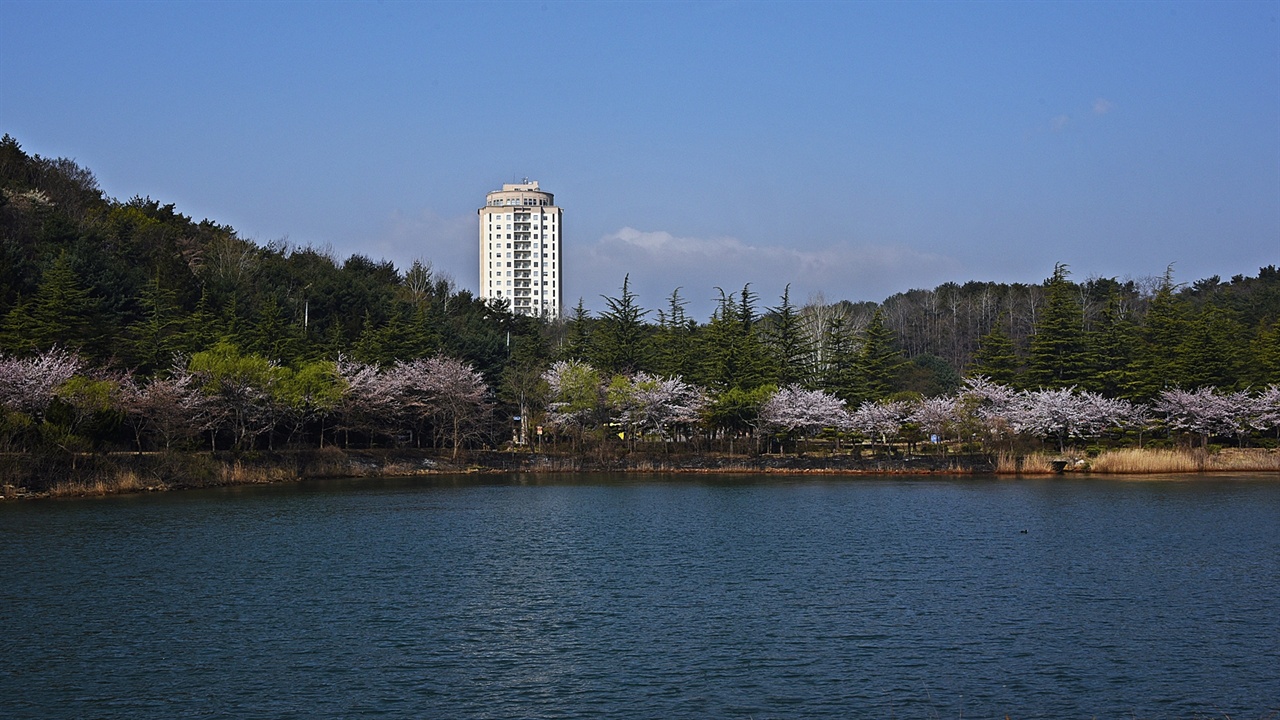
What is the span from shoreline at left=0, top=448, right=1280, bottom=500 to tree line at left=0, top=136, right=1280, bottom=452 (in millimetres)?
1939

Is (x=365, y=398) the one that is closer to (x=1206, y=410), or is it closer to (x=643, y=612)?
(x=643, y=612)

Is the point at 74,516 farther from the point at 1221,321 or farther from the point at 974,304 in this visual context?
the point at 974,304

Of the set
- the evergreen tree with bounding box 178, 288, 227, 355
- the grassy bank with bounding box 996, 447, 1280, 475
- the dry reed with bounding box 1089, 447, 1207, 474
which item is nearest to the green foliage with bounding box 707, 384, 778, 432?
the grassy bank with bounding box 996, 447, 1280, 475

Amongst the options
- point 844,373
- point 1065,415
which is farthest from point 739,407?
point 1065,415

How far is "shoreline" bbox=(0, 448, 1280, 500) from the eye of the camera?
4347cm

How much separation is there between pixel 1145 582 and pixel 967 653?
8.78 meters

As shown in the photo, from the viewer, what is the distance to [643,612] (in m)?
22.1

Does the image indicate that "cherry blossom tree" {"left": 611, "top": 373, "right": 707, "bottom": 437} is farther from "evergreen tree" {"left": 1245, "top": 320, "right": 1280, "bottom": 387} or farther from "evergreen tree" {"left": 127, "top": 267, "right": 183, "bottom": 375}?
"evergreen tree" {"left": 1245, "top": 320, "right": 1280, "bottom": 387}

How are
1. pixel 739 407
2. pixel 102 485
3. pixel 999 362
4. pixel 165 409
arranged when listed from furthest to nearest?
pixel 999 362 → pixel 739 407 → pixel 165 409 → pixel 102 485

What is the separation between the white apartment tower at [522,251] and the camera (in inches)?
7121

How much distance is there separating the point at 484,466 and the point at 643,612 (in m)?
43.8

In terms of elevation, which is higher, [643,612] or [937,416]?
[937,416]

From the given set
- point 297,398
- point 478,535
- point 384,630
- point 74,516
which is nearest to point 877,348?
point 297,398

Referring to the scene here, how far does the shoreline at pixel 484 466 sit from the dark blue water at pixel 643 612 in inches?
132
